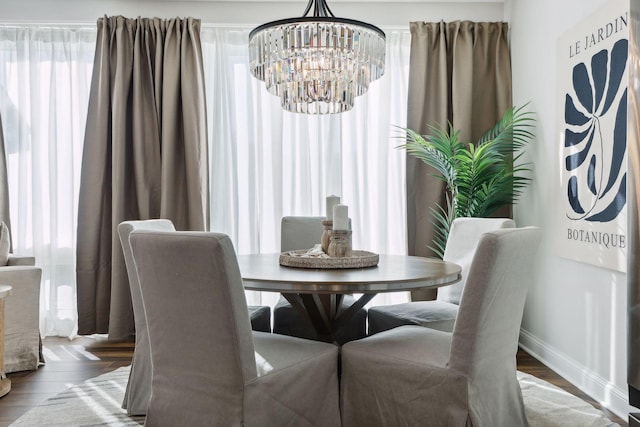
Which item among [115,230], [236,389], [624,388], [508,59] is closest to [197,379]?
[236,389]

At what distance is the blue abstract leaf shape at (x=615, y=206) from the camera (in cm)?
252

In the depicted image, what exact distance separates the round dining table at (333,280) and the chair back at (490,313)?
28 centimetres

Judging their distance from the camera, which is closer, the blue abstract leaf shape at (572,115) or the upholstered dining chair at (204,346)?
the upholstered dining chair at (204,346)

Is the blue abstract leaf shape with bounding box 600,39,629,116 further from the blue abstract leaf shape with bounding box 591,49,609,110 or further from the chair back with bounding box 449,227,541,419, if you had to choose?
the chair back with bounding box 449,227,541,419

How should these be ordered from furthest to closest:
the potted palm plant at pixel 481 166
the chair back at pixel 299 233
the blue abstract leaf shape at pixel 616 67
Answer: the potted palm plant at pixel 481 166 → the chair back at pixel 299 233 → the blue abstract leaf shape at pixel 616 67

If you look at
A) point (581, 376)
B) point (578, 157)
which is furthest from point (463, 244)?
point (581, 376)

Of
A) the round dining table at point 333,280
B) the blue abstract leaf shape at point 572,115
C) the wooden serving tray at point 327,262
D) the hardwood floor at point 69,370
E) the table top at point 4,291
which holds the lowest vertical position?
the hardwood floor at point 69,370

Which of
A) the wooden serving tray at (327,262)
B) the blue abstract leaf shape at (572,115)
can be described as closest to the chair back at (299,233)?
the wooden serving tray at (327,262)

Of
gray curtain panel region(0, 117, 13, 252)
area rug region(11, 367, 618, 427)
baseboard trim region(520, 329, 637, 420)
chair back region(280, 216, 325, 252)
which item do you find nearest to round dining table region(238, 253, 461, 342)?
chair back region(280, 216, 325, 252)

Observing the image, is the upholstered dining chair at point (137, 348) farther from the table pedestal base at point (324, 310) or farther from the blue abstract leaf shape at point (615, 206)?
the blue abstract leaf shape at point (615, 206)

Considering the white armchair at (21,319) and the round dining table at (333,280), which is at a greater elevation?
the round dining table at (333,280)

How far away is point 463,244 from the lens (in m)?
2.94

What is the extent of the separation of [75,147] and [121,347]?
163cm

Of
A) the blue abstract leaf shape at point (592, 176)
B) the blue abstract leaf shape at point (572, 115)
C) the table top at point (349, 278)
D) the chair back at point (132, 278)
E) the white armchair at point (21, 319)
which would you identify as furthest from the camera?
the white armchair at point (21, 319)
